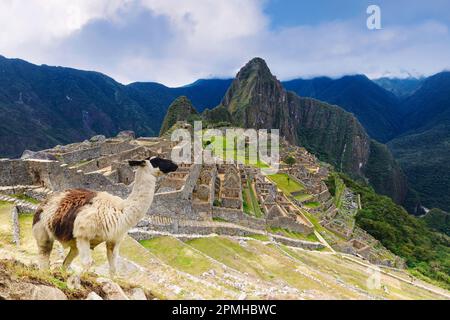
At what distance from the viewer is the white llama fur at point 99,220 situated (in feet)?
17.0

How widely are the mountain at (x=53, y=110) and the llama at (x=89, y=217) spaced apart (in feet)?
341

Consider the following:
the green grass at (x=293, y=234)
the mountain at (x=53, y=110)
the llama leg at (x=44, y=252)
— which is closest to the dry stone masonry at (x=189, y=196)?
the green grass at (x=293, y=234)

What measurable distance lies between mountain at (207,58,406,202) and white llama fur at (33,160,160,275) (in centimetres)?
13554

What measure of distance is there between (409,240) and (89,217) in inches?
2077

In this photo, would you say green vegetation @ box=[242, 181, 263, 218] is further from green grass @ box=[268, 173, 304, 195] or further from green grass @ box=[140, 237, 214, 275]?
green grass @ box=[140, 237, 214, 275]

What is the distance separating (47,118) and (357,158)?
152m

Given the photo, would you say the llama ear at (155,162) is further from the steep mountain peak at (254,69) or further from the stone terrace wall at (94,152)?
the steep mountain peak at (254,69)

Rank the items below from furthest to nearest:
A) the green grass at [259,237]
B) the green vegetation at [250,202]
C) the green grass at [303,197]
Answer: the green grass at [303,197]
the green vegetation at [250,202]
the green grass at [259,237]

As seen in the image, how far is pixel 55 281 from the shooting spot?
413cm

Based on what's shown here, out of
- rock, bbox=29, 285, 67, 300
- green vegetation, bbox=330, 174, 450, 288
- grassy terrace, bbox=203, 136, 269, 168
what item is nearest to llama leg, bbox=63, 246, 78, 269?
rock, bbox=29, 285, 67, 300

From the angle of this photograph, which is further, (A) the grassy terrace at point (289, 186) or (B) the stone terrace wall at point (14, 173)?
(A) the grassy terrace at point (289, 186)
